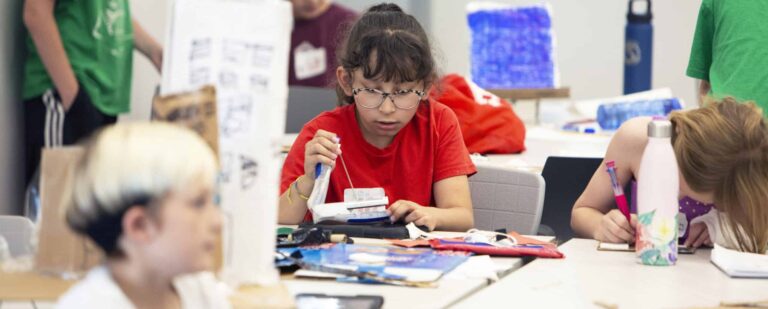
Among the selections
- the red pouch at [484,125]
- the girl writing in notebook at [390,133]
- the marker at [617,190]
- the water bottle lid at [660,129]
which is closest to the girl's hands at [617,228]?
the marker at [617,190]

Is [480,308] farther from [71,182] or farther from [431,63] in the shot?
[431,63]

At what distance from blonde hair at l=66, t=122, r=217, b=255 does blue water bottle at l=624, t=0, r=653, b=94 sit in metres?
4.06

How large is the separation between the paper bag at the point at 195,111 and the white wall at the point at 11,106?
2.46 metres

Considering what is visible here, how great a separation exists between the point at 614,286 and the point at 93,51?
235cm

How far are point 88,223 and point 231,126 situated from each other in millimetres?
249

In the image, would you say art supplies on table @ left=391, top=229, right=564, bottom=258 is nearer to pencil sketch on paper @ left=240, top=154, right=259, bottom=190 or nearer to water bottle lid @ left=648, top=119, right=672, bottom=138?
water bottle lid @ left=648, top=119, right=672, bottom=138

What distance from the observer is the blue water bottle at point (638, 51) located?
486 centimetres

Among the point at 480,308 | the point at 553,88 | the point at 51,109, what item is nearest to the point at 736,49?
the point at 480,308

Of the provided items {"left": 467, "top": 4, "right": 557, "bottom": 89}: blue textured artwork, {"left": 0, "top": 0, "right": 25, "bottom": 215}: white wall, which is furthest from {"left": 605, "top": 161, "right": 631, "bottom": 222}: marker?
{"left": 467, "top": 4, "right": 557, "bottom": 89}: blue textured artwork

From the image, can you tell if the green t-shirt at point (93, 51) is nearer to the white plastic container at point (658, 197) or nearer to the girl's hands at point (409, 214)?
the girl's hands at point (409, 214)

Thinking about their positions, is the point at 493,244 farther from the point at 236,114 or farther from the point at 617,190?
the point at 236,114

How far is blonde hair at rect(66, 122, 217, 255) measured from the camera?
101 cm

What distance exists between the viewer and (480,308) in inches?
59.6

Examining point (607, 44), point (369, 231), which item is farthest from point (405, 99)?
point (607, 44)
